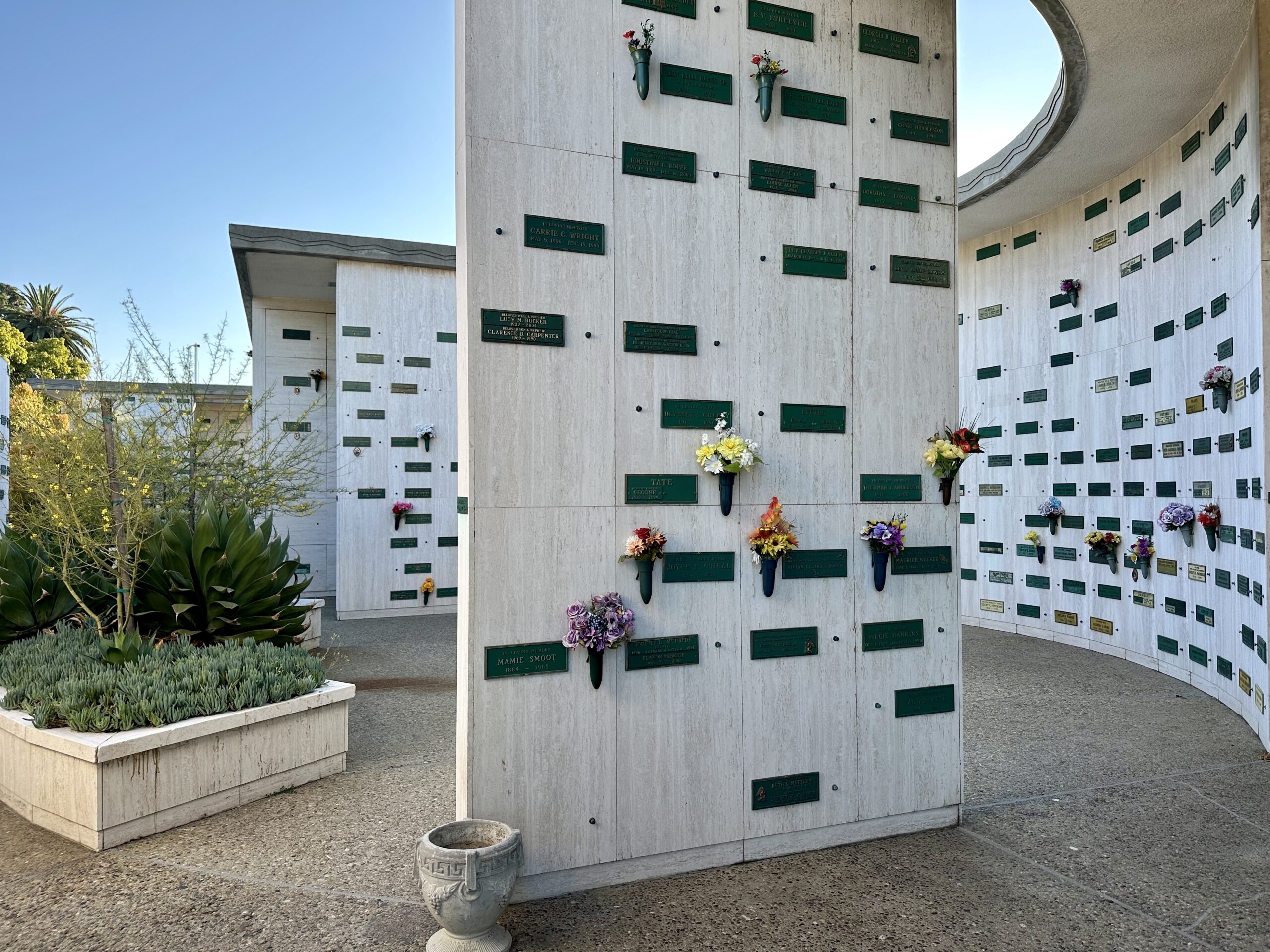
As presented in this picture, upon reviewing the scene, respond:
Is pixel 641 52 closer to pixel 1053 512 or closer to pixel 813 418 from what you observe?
pixel 813 418

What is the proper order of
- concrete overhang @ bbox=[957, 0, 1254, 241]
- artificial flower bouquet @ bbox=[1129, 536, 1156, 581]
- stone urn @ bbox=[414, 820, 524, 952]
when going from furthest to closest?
artificial flower bouquet @ bbox=[1129, 536, 1156, 581] < concrete overhang @ bbox=[957, 0, 1254, 241] < stone urn @ bbox=[414, 820, 524, 952]

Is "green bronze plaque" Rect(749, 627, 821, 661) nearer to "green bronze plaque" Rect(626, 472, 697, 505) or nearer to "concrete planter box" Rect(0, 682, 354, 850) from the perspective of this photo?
"green bronze plaque" Rect(626, 472, 697, 505)

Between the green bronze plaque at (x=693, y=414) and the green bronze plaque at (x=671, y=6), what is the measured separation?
177 centimetres

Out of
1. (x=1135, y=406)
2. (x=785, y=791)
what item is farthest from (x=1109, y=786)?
(x=1135, y=406)

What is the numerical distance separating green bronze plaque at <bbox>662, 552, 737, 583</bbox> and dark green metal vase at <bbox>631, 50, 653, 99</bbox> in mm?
2077

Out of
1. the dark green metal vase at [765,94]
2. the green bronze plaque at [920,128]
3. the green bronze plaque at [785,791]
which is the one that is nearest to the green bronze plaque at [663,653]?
the green bronze plaque at [785,791]

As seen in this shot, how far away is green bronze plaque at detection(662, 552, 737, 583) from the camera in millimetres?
3764

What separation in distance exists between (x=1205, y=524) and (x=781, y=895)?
5035mm

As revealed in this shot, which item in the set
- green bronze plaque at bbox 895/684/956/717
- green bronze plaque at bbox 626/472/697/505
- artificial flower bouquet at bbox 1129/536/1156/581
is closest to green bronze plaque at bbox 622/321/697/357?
green bronze plaque at bbox 626/472/697/505

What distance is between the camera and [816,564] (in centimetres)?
404

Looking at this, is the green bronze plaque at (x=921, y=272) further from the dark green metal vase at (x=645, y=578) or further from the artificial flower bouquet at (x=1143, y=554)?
the artificial flower bouquet at (x=1143, y=554)

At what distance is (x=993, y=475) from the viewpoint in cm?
990

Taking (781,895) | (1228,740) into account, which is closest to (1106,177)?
(1228,740)

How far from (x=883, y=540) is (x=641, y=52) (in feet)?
8.15
